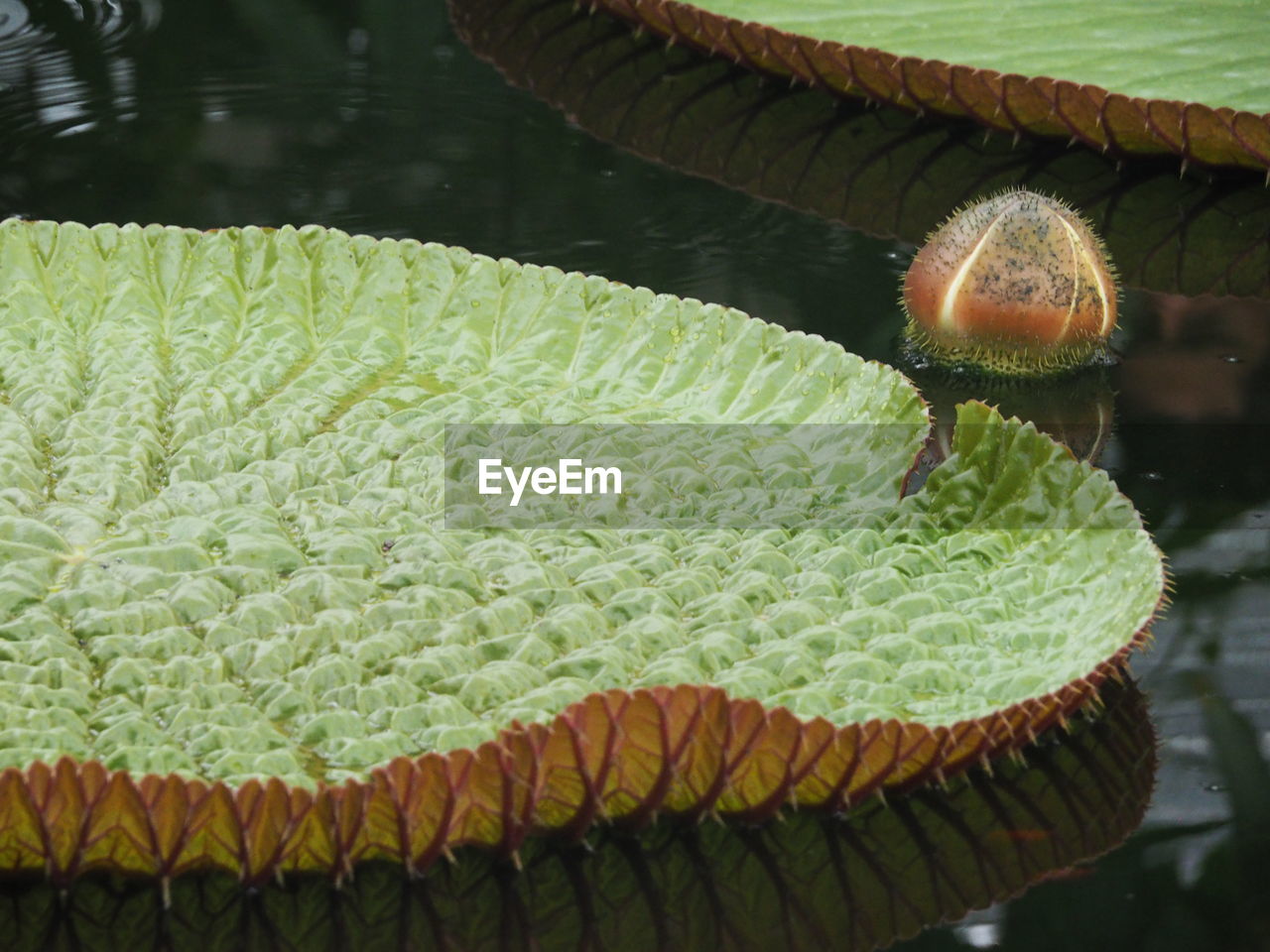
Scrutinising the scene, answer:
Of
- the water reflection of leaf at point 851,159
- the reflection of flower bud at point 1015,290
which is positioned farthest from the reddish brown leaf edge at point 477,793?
the water reflection of leaf at point 851,159

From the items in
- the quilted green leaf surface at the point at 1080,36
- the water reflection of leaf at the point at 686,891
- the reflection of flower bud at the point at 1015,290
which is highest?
the quilted green leaf surface at the point at 1080,36

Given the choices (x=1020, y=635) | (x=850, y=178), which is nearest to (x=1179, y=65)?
(x=850, y=178)

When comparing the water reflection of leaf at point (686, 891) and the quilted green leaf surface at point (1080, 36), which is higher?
the quilted green leaf surface at point (1080, 36)

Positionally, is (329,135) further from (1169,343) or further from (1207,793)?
(1207,793)

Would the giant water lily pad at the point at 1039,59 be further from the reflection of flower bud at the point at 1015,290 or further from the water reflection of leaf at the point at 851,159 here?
the reflection of flower bud at the point at 1015,290

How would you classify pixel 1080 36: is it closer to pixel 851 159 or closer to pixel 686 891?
pixel 851 159
